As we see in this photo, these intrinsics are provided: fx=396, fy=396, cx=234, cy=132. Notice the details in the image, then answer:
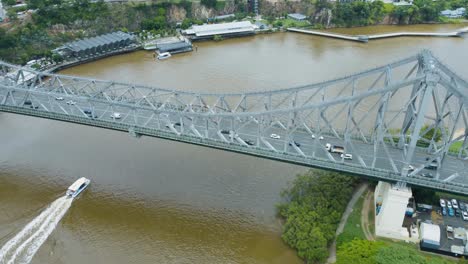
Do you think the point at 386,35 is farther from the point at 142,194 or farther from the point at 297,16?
the point at 142,194

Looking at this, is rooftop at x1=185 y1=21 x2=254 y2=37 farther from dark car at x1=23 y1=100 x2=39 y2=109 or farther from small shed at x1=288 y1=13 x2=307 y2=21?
dark car at x1=23 y1=100 x2=39 y2=109

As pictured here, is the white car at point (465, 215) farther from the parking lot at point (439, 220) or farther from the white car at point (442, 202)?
the white car at point (442, 202)

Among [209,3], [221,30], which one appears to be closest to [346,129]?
[221,30]

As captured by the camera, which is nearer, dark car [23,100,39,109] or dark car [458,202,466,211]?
dark car [458,202,466,211]

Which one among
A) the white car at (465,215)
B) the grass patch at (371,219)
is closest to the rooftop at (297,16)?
the grass patch at (371,219)

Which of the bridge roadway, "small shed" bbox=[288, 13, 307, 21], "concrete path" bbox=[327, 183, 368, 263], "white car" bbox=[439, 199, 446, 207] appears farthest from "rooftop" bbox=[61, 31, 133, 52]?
"white car" bbox=[439, 199, 446, 207]
